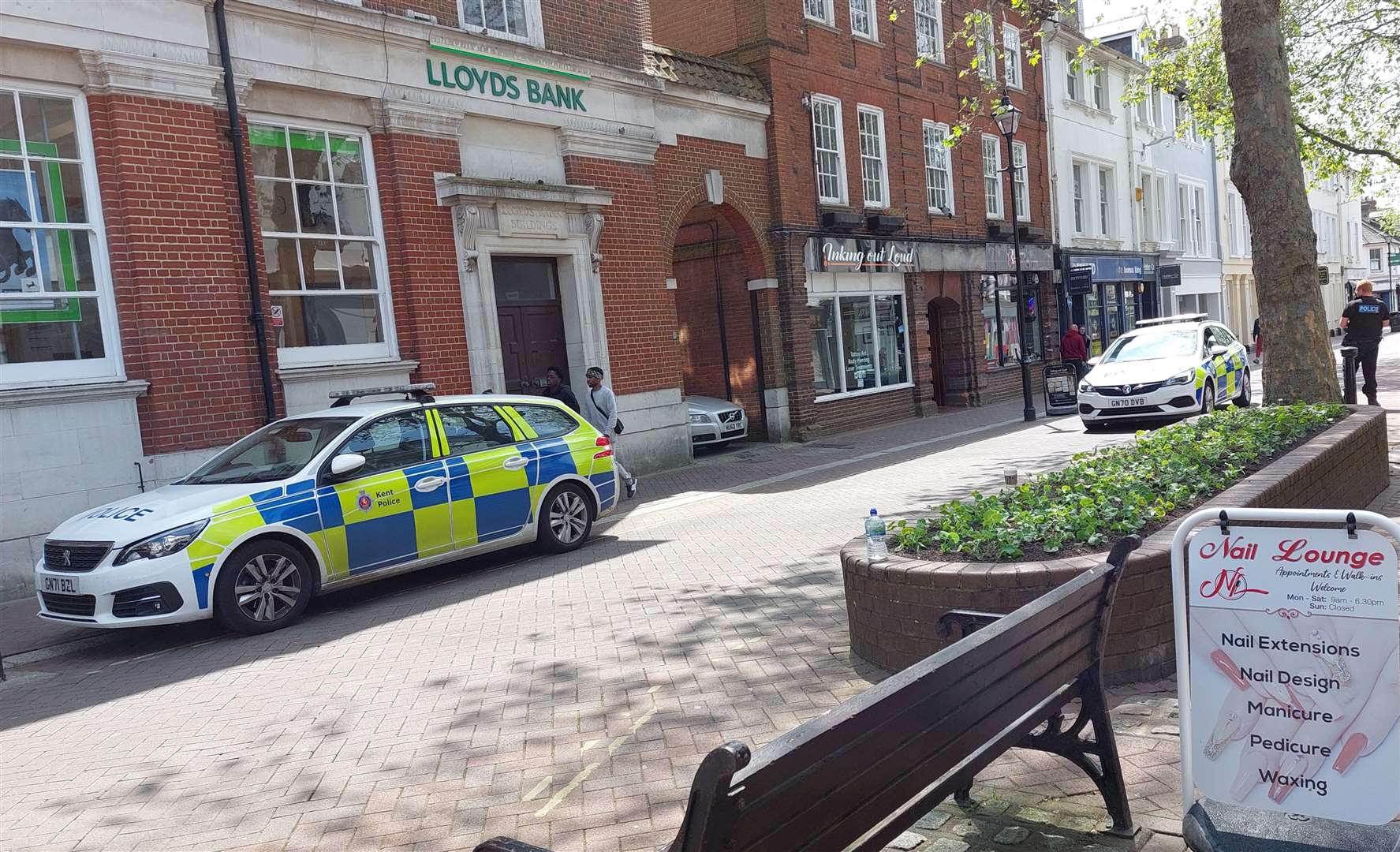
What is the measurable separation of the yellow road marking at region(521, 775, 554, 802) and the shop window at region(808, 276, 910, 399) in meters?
15.3

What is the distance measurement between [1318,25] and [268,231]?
1950cm

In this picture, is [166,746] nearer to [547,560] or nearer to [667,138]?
[547,560]

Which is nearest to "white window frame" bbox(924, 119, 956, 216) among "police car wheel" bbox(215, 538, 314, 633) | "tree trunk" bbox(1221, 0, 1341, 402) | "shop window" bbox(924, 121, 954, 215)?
"shop window" bbox(924, 121, 954, 215)

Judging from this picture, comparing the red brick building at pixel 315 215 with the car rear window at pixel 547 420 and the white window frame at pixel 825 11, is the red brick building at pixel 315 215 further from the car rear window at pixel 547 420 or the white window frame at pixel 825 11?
the white window frame at pixel 825 11

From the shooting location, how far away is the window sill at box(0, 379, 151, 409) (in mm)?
9180

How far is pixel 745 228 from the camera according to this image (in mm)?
18219

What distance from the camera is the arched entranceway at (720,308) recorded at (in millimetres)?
18547

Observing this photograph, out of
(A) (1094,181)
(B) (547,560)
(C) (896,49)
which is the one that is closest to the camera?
(B) (547,560)

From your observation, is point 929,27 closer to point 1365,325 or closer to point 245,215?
point 1365,325

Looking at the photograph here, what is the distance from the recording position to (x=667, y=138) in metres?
16.6

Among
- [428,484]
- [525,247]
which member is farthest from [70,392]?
[525,247]

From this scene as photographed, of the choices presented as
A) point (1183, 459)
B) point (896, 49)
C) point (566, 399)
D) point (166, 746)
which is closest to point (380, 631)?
point (166, 746)

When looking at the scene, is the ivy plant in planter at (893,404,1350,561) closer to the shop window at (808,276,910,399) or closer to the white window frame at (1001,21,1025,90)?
the shop window at (808,276,910,399)

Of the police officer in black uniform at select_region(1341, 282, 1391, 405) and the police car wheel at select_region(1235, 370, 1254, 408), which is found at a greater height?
the police officer in black uniform at select_region(1341, 282, 1391, 405)
